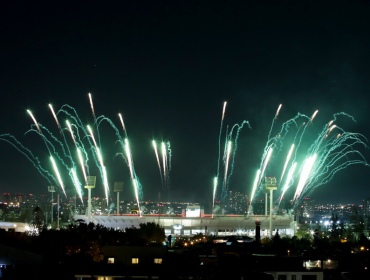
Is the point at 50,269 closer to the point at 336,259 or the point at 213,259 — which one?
the point at 213,259

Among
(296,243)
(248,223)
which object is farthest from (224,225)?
(296,243)

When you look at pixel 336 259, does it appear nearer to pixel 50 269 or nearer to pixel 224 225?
pixel 50 269

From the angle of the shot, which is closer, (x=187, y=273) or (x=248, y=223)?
(x=187, y=273)

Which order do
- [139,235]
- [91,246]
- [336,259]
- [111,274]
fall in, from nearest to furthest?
[111,274] < [336,259] < [91,246] < [139,235]

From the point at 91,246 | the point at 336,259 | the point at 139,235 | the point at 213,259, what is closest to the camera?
the point at 213,259

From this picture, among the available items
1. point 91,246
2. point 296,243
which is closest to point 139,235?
point 91,246

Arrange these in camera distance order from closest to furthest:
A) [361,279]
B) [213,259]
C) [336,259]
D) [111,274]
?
[111,274], [361,279], [213,259], [336,259]

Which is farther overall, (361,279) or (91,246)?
(91,246)

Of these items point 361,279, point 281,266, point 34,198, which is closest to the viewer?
point 281,266

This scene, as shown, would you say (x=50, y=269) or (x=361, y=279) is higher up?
(x=50, y=269)
